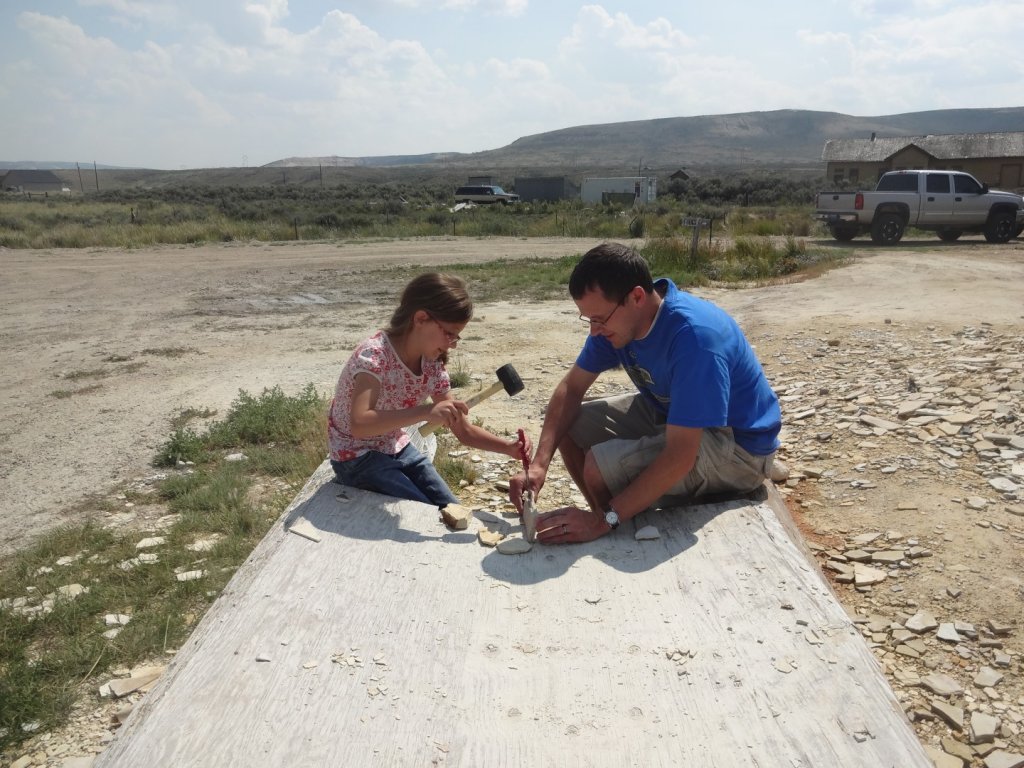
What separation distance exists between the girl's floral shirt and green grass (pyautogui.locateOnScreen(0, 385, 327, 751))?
2.91 ft

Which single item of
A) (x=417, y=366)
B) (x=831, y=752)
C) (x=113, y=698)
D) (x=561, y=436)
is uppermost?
(x=417, y=366)

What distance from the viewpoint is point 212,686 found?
222cm

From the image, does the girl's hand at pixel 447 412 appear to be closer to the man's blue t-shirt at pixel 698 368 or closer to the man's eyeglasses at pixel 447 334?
the man's eyeglasses at pixel 447 334

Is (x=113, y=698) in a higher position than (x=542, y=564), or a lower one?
lower

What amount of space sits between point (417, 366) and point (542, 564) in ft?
3.50

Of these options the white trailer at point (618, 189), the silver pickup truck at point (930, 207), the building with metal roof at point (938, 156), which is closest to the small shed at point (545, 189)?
the white trailer at point (618, 189)

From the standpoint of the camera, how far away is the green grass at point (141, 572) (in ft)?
9.61

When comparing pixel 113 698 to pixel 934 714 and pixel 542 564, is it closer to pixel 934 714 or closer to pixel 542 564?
pixel 542 564

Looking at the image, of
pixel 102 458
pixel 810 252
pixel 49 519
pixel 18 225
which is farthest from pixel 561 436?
pixel 18 225

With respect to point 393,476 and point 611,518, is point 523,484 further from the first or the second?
point 393,476

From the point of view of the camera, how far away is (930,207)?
17.7 meters

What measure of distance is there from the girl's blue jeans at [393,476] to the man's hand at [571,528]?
0.65 m

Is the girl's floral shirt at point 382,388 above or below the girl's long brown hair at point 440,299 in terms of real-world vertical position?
below

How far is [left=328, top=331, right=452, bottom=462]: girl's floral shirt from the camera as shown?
10.7 feet
